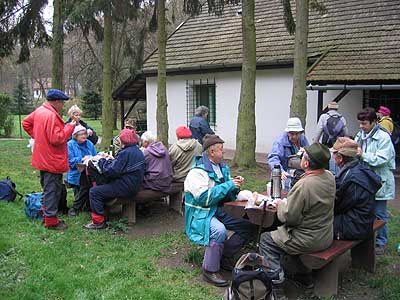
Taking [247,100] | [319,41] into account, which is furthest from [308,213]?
[319,41]

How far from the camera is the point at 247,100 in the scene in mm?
11070

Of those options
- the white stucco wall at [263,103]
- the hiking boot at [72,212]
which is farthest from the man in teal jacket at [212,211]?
the white stucco wall at [263,103]

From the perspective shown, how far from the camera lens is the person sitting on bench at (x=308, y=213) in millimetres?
4090

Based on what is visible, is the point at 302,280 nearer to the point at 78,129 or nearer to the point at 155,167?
the point at 155,167

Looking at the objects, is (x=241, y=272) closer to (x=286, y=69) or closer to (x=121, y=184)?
(x=121, y=184)

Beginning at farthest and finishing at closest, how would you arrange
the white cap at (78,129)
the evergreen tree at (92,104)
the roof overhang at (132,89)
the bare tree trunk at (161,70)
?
the evergreen tree at (92,104), the roof overhang at (132,89), the bare tree trunk at (161,70), the white cap at (78,129)

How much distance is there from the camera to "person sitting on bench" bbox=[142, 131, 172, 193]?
673cm

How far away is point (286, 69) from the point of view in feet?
46.3

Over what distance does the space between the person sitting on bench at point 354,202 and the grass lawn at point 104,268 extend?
59cm

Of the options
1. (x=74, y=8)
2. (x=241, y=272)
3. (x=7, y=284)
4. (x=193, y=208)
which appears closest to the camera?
(x=241, y=272)

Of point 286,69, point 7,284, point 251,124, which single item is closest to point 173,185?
point 7,284

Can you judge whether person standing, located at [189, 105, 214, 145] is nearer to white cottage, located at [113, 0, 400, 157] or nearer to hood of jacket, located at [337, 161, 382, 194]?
white cottage, located at [113, 0, 400, 157]

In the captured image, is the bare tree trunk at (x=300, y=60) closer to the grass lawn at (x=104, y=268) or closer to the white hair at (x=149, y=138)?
the grass lawn at (x=104, y=268)

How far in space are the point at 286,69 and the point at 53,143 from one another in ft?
31.5
